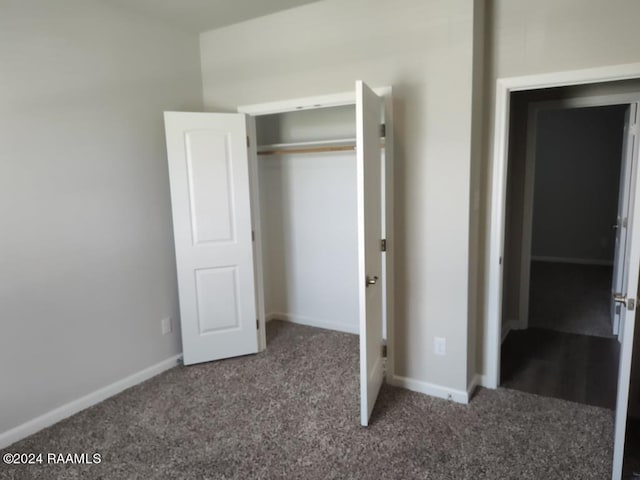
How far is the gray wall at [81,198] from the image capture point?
2.42m

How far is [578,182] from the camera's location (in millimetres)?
6645

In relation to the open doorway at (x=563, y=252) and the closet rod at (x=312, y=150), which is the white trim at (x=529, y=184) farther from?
the closet rod at (x=312, y=150)

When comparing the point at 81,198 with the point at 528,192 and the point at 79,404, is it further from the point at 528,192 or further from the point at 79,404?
the point at 528,192

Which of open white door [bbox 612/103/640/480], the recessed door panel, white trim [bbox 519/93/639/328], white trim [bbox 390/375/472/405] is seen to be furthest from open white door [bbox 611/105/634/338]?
the recessed door panel

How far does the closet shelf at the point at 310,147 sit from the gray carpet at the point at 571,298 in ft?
8.44

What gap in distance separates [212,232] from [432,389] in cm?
199

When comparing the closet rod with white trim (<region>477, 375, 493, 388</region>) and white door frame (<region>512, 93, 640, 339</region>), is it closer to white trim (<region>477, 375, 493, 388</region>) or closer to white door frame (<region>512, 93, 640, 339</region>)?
white door frame (<region>512, 93, 640, 339</region>)

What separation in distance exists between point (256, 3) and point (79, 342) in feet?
8.40

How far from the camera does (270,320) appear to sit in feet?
14.8

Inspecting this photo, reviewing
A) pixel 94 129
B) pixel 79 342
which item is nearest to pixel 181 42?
pixel 94 129

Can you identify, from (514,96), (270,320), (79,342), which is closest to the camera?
(79,342)

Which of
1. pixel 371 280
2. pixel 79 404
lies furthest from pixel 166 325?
pixel 371 280

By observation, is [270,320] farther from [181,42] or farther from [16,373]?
A: [181,42]

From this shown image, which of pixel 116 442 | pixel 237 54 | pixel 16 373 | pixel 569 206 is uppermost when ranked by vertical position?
pixel 237 54
